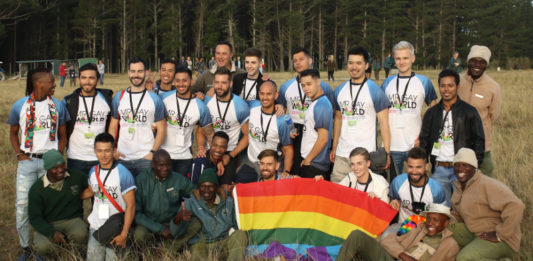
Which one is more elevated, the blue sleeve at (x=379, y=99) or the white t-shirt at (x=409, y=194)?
the blue sleeve at (x=379, y=99)

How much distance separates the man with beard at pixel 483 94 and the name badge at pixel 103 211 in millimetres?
5112

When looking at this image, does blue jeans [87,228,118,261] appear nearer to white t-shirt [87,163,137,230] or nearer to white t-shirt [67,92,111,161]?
white t-shirt [87,163,137,230]

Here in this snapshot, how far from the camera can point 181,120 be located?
273 inches

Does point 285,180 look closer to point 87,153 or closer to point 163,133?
point 163,133

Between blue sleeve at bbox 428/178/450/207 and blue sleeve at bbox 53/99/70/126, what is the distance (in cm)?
499

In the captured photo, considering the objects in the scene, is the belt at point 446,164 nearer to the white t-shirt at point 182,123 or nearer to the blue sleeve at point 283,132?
the blue sleeve at point 283,132

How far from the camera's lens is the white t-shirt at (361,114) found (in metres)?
6.44

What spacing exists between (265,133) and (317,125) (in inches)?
30.9

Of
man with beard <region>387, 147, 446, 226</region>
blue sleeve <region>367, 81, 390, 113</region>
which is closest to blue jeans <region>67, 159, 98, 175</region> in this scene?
blue sleeve <region>367, 81, 390, 113</region>

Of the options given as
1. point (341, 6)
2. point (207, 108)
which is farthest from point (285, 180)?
point (341, 6)

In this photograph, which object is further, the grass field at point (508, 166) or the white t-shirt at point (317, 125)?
the grass field at point (508, 166)

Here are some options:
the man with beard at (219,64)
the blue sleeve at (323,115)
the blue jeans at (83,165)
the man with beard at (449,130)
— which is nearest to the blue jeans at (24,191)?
the blue jeans at (83,165)

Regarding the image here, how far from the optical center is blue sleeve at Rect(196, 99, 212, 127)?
6957mm

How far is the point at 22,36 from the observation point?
6419 centimetres
